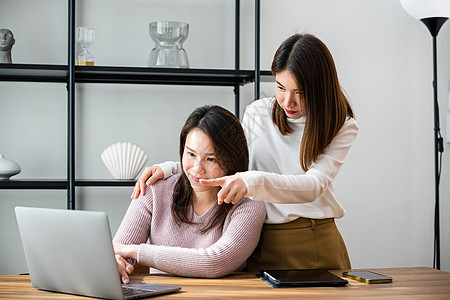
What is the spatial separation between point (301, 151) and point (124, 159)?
1.01 m

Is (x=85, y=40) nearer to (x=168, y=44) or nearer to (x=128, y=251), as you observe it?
(x=168, y=44)

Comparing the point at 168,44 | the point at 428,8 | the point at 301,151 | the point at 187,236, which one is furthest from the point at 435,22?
the point at 187,236

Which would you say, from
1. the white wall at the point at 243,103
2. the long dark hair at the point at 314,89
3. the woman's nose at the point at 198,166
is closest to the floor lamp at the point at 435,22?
the white wall at the point at 243,103

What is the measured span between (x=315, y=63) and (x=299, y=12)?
4.26 feet

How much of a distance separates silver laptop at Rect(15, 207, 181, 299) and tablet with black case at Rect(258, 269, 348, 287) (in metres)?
0.25

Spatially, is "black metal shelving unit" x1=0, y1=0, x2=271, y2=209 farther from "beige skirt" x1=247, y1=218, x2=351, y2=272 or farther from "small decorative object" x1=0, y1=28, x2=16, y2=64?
"beige skirt" x1=247, y1=218, x2=351, y2=272

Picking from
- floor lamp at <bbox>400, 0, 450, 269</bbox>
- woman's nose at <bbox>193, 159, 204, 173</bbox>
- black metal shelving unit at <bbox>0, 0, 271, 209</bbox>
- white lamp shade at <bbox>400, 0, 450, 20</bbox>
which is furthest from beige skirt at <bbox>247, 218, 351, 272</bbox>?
white lamp shade at <bbox>400, 0, 450, 20</bbox>

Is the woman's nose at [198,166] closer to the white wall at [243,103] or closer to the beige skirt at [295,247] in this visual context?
the beige skirt at [295,247]

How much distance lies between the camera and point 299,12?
9.41 feet

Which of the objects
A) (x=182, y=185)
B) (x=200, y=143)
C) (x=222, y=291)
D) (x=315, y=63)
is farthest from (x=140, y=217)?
(x=315, y=63)

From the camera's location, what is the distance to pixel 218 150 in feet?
5.38

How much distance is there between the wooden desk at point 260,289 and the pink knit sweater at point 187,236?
0.13ft

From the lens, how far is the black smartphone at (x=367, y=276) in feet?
4.83

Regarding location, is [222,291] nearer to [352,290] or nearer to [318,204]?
[352,290]
